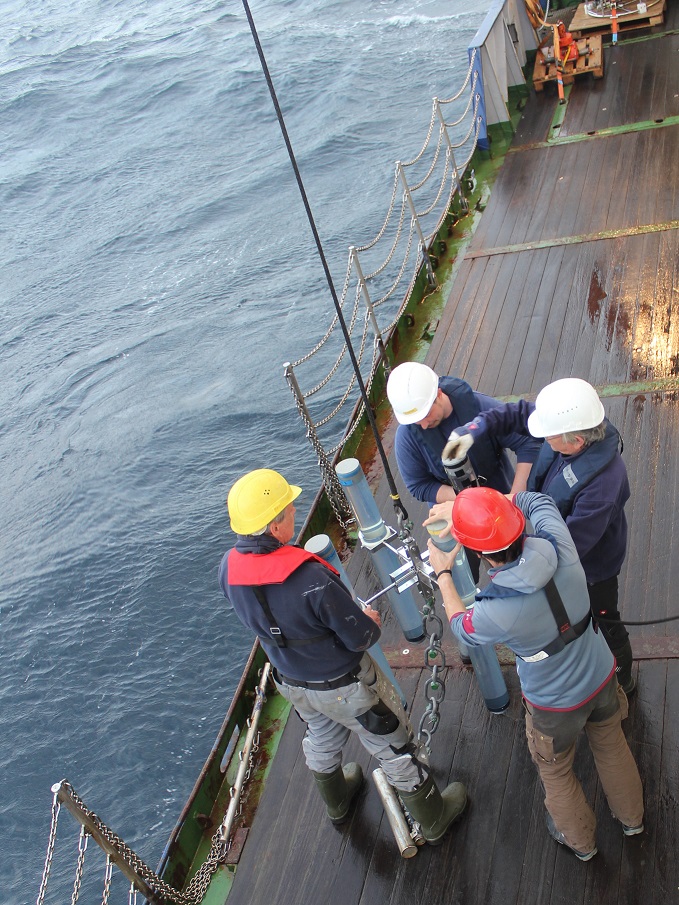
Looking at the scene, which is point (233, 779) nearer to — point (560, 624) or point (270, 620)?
point (270, 620)

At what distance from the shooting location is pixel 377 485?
607 cm

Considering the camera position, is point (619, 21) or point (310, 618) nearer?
point (310, 618)

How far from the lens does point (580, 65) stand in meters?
10.8

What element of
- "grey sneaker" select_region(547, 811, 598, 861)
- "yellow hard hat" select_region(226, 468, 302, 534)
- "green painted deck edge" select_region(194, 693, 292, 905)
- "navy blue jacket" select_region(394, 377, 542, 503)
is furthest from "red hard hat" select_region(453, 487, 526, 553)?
"green painted deck edge" select_region(194, 693, 292, 905)

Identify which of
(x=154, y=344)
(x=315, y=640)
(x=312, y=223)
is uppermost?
(x=312, y=223)

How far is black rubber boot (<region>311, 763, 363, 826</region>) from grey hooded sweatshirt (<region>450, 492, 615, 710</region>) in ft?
3.66

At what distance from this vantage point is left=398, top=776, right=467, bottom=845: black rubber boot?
3.50m

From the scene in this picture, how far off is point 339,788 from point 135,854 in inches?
38.4

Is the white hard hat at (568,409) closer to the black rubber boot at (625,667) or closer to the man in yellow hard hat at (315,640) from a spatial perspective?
the man in yellow hard hat at (315,640)

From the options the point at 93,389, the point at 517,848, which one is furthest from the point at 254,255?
the point at 517,848

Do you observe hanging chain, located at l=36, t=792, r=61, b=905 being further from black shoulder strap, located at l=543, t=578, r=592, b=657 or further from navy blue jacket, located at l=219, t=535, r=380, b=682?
black shoulder strap, located at l=543, t=578, r=592, b=657

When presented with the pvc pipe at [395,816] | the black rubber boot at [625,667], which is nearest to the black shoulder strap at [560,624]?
the black rubber boot at [625,667]

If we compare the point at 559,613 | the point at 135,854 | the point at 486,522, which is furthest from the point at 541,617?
the point at 135,854

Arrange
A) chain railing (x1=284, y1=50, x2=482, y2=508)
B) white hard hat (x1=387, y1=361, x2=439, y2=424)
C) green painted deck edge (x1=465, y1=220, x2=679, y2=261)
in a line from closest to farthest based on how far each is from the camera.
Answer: white hard hat (x1=387, y1=361, x2=439, y2=424), chain railing (x1=284, y1=50, x2=482, y2=508), green painted deck edge (x1=465, y1=220, x2=679, y2=261)
